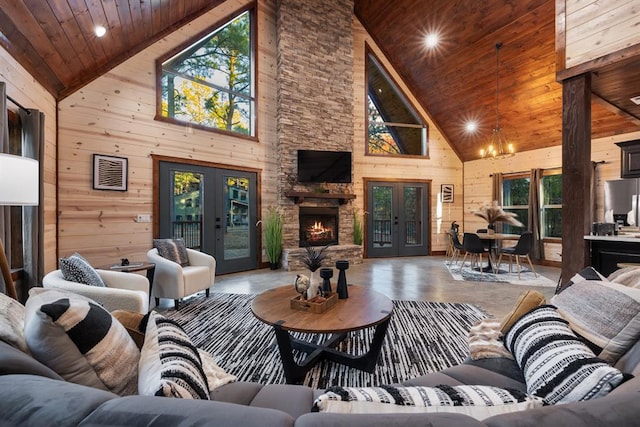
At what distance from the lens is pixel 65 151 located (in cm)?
407

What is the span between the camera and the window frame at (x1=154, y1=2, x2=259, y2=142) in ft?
16.1

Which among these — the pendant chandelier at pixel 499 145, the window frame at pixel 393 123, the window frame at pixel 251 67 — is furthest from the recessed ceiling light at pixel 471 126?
the window frame at pixel 251 67

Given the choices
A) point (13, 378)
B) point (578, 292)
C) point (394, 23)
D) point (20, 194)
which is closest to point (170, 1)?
point (20, 194)

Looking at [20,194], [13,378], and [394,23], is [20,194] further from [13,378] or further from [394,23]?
[394,23]

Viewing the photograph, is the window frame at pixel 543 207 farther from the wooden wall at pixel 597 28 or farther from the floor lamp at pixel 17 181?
the floor lamp at pixel 17 181

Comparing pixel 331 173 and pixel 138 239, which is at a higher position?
pixel 331 173

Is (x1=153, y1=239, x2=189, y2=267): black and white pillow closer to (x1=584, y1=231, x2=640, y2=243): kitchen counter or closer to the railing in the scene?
the railing

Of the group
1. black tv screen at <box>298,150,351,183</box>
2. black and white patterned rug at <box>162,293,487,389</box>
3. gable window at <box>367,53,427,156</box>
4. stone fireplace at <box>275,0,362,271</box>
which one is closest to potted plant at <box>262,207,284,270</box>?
stone fireplace at <box>275,0,362,271</box>

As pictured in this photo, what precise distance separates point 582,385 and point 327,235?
5.87 metres

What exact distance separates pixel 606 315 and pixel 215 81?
6259mm

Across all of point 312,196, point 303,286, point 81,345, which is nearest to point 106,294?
point 303,286

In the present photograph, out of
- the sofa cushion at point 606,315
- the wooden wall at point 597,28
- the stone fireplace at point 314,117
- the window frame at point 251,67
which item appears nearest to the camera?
the sofa cushion at point 606,315

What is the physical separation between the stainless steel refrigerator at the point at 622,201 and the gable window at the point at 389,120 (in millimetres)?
3788

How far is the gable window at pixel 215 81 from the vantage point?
17.0 ft
